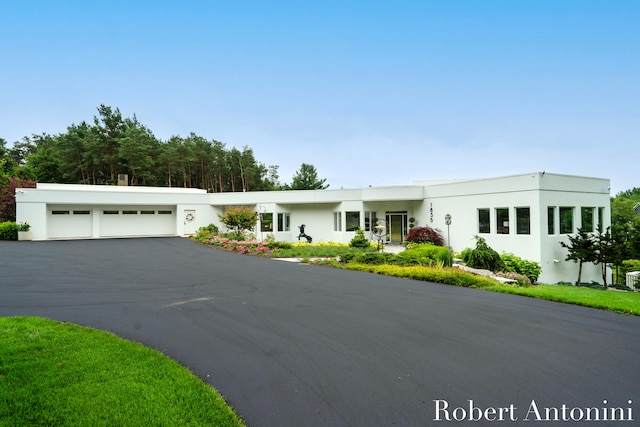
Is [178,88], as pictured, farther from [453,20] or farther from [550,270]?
[550,270]

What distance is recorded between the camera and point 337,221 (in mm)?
21062

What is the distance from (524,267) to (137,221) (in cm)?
2636

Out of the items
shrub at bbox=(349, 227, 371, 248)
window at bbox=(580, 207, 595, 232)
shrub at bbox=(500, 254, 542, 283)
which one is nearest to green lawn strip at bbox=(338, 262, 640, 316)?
shrub at bbox=(500, 254, 542, 283)

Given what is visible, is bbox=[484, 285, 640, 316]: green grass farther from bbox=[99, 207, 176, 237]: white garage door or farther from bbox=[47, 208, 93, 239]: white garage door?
bbox=[47, 208, 93, 239]: white garage door

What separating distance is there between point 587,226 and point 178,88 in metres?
23.3

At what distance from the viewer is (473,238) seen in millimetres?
15000

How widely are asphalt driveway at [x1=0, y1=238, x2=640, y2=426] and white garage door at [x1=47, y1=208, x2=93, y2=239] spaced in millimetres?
16785

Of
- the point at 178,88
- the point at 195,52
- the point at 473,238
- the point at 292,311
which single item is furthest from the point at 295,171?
the point at 292,311

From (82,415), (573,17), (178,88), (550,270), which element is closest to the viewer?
(82,415)

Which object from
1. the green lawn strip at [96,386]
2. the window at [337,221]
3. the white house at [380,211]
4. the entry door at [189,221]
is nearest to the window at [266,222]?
the white house at [380,211]

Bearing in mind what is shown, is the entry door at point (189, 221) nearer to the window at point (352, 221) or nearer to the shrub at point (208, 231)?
the shrub at point (208, 231)

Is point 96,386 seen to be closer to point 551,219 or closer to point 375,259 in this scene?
point 375,259

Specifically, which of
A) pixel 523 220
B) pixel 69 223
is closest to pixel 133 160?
pixel 69 223

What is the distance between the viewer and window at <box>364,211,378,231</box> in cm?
2034
